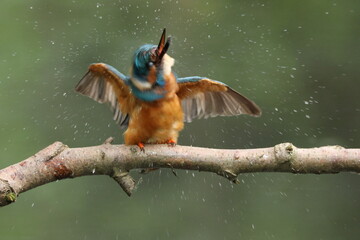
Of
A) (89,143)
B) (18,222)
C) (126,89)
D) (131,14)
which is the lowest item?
(18,222)

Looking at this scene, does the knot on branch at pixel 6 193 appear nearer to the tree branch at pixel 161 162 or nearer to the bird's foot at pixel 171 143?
the tree branch at pixel 161 162

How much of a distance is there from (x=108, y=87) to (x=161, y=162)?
84 cm

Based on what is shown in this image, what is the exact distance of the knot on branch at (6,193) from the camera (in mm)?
2367

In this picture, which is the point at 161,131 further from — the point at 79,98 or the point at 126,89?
the point at 79,98

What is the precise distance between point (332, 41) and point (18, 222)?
296cm

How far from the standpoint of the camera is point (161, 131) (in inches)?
120

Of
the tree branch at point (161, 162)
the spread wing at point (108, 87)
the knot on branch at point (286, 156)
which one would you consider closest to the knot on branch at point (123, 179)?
the tree branch at point (161, 162)

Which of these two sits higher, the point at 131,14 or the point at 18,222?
the point at 131,14

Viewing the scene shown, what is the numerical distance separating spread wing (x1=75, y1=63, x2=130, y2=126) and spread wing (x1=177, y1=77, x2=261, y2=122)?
0.83 feet

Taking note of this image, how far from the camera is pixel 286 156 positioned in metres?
2.44

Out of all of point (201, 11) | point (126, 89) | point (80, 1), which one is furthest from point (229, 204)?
point (126, 89)

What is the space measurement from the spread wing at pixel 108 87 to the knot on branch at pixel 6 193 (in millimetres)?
925

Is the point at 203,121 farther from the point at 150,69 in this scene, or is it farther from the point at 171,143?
the point at 171,143

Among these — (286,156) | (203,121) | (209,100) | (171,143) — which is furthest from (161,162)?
(203,121)
